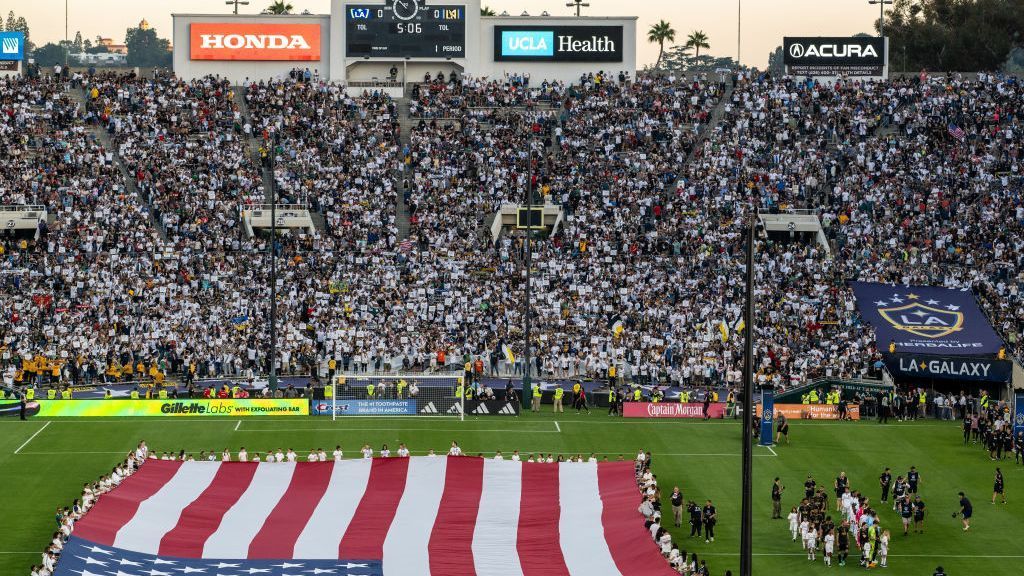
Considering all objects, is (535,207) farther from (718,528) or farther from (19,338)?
(718,528)

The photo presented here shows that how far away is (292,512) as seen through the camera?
39.9 m

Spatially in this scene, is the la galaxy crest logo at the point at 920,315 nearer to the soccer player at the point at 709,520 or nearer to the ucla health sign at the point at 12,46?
the soccer player at the point at 709,520

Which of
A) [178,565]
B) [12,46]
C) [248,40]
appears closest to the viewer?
[178,565]

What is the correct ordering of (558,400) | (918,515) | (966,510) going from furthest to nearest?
(558,400)
(966,510)
(918,515)

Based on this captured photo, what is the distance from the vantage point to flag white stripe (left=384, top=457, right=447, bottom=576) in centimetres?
3522

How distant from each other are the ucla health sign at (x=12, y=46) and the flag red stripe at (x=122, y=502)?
4586 centimetres

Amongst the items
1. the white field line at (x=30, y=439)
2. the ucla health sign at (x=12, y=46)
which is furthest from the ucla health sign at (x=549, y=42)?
the white field line at (x=30, y=439)

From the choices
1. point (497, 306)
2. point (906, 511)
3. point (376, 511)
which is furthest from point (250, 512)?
point (497, 306)

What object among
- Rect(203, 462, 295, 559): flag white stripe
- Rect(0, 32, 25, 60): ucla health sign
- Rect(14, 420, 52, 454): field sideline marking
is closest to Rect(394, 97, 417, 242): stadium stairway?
Rect(0, 32, 25, 60): ucla health sign

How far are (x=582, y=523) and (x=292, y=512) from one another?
787 centimetres

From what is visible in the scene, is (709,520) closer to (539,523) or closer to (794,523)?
(794,523)

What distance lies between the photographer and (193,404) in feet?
186

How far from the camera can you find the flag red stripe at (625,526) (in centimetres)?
3435

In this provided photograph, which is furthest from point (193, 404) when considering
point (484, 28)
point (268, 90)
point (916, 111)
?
point (916, 111)
